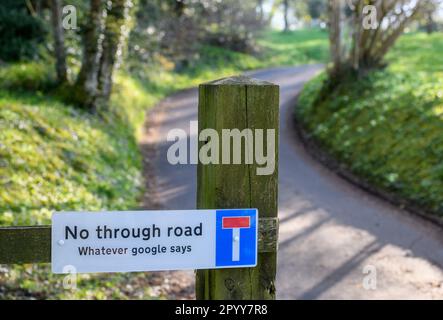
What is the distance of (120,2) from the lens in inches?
599

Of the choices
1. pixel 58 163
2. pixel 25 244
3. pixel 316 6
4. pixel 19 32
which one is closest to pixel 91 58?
pixel 58 163

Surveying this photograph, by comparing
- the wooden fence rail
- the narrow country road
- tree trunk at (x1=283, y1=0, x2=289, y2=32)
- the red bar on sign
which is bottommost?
the narrow country road

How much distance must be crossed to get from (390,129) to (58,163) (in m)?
8.47

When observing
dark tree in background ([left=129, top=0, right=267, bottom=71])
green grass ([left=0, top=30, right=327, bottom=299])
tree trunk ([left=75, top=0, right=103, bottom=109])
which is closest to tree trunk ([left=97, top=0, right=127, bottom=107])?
tree trunk ([left=75, top=0, right=103, bottom=109])

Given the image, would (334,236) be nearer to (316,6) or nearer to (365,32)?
(365,32)

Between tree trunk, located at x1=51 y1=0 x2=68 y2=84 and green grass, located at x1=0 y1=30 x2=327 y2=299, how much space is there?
0.38m

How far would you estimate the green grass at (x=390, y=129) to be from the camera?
11750 mm

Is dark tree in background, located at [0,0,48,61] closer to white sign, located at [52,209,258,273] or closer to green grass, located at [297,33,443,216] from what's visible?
green grass, located at [297,33,443,216]

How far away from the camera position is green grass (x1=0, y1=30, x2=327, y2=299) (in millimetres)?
6492

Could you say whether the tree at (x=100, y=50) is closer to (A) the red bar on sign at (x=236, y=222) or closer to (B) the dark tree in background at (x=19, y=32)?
(B) the dark tree in background at (x=19, y=32)

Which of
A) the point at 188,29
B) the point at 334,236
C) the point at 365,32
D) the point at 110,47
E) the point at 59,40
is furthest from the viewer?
the point at 188,29

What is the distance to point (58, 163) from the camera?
993cm

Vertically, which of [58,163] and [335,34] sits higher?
[335,34]
